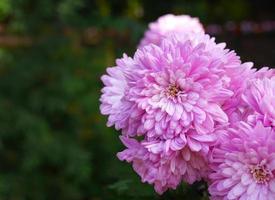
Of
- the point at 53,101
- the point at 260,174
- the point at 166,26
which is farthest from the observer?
the point at 53,101

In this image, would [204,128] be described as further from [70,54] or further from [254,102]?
[70,54]

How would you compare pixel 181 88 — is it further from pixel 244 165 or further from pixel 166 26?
pixel 166 26

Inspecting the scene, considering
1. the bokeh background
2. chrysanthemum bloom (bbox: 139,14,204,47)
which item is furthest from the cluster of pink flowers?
the bokeh background

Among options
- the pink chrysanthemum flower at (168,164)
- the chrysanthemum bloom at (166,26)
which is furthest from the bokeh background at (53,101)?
the pink chrysanthemum flower at (168,164)

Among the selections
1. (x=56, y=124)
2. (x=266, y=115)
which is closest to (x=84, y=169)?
(x=56, y=124)

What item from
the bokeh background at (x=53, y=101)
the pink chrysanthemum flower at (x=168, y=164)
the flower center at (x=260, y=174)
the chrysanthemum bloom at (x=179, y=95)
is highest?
the bokeh background at (x=53, y=101)

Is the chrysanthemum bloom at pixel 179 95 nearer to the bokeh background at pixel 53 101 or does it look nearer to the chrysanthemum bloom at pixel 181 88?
the chrysanthemum bloom at pixel 181 88

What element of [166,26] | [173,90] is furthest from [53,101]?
[173,90]

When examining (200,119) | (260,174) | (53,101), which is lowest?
(260,174)
